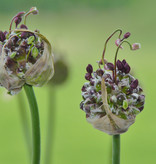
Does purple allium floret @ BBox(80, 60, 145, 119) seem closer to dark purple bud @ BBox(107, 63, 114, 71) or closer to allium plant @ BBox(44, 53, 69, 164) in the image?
dark purple bud @ BBox(107, 63, 114, 71)

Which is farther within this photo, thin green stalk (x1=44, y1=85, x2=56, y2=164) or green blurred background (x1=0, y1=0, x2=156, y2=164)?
green blurred background (x1=0, y1=0, x2=156, y2=164)

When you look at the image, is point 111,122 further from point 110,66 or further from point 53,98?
point 53,98

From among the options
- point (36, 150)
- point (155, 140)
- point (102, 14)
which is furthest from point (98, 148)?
point (102, 14)

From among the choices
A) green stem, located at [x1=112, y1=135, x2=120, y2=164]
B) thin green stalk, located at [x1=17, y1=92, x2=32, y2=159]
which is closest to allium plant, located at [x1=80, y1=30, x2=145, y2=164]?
green stem, located at [x1=112, y1=135, x2=120, y2=164]

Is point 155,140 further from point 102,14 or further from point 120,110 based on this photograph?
point 102,14

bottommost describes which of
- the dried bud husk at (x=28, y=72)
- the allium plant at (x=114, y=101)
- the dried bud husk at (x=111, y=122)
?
the dried bud husk at (x=111, y=122)

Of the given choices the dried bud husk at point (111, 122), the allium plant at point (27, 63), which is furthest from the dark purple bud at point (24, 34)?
the dried bud husk at point (111, 122)

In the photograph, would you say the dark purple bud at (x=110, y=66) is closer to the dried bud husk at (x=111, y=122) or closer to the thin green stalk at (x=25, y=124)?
the dried bud husk at (x=111, y=122)
